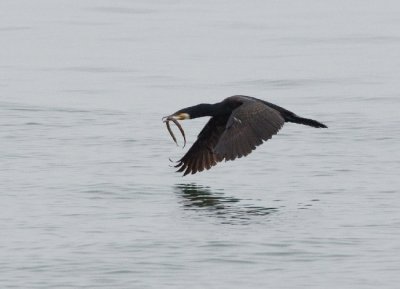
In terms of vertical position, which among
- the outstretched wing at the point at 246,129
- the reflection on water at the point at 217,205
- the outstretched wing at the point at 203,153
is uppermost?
the outstretched wing at the point at 246,129

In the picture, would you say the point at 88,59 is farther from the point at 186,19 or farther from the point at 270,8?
the point at 270,8

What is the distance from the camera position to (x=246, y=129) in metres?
13.4

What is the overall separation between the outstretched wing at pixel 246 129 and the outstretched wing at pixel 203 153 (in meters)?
1.01

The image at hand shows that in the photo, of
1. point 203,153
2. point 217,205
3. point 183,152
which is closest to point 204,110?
point 203,153

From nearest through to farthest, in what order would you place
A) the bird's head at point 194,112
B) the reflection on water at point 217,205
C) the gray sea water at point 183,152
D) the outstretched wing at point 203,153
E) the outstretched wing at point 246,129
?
the gray sea water at point 183,152, the reflection on water at point 217,205, the outstretched wing at point 246,129, the bird's head at point 194,112, the outstretched wing at point 203,153

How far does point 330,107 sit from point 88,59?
6.47 meters

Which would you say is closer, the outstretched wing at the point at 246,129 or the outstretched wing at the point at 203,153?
the outstretched wing at the point at 246,129

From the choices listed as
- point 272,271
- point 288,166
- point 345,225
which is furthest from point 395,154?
point 272,271

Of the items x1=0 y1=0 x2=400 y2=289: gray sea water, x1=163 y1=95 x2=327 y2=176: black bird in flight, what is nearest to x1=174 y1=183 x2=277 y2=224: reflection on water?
x1=0 y1=0 x2=400 y2=289: gray sea water

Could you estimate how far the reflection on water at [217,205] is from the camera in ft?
41.4

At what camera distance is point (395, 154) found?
1570 centimetres

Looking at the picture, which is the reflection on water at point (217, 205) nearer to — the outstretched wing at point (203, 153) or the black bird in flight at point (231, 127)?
the black bird in flight at point (231, 127)

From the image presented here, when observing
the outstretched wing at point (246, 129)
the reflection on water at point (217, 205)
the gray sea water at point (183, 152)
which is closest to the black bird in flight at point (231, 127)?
the outstretched wing at point (246, 129)

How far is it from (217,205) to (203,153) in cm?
184
